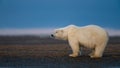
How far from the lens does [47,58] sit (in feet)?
17.1

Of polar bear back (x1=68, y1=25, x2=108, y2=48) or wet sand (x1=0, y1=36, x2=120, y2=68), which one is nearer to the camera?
wet sand (x1=0, y1=36, x2=120, y2=68)

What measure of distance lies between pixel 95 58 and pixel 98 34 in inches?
13.1

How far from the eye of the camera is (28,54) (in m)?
5.60

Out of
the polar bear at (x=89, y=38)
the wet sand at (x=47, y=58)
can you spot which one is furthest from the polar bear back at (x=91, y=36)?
the wet sand at (x=47, y=58)

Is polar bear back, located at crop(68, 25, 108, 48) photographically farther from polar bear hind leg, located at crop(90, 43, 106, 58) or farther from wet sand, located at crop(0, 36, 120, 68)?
wet sand, located at crop(0, 36, 120, 68)

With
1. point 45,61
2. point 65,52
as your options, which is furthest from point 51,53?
point 45,61

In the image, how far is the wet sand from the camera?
4.67 meters

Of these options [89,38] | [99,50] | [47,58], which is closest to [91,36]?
[89,38]

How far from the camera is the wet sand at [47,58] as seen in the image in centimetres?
467

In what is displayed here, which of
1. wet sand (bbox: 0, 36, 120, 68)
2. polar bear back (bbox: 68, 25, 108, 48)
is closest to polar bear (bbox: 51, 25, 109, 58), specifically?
polar bear back (bbox: 68, 25, 108, 48)

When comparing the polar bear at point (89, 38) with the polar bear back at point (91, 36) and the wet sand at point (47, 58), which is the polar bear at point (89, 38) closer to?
the polar bear back at point (91, 36)

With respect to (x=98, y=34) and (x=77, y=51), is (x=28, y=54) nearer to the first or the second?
(x=77, y=51)

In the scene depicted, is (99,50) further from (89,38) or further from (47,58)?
(47,58)

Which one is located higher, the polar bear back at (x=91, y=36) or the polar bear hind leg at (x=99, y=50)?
Result: the polar bear back at (x=91, y=36)
